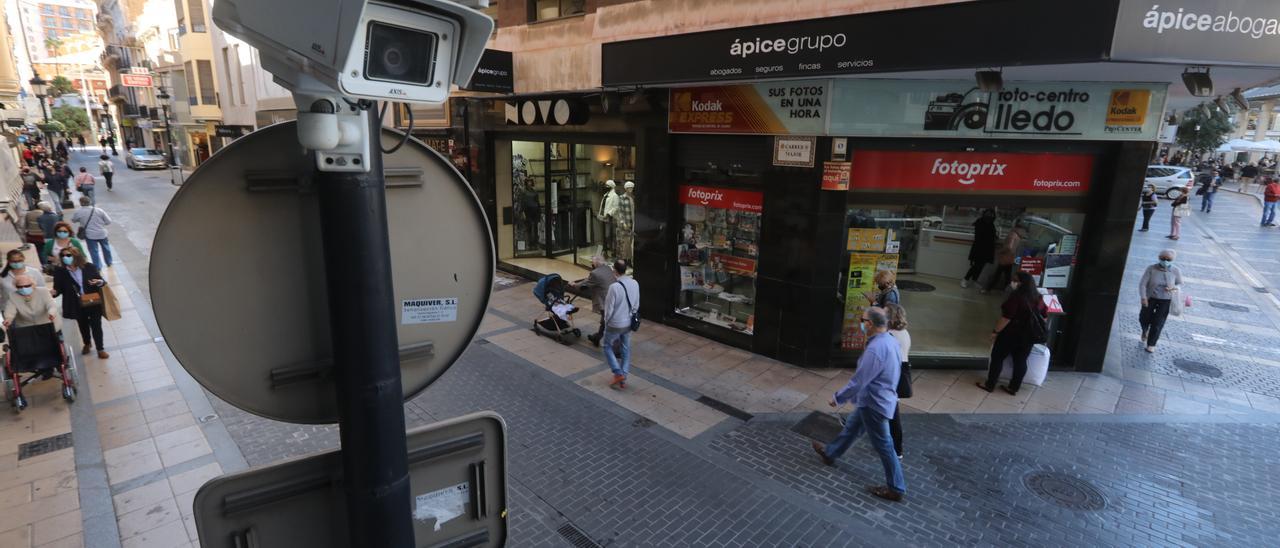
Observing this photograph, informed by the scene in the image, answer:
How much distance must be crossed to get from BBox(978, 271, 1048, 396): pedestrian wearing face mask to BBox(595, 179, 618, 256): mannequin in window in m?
7.47

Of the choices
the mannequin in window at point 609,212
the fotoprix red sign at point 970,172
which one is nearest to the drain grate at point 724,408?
the fotoprix red sign at point 970,172

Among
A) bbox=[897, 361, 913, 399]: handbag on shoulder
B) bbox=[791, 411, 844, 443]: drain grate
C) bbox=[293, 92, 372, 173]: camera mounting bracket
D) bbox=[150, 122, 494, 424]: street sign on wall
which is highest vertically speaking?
bbox=[293, 92, 372, 173]: camera mounting bracket

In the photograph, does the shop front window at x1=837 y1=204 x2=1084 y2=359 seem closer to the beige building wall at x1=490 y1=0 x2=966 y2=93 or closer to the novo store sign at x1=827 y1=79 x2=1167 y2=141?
the novo store sign at x1=827 y1=79 x2=1167 y2=141

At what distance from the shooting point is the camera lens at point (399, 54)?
56.8 inches

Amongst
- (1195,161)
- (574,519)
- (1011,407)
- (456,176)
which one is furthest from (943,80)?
(1195,161)

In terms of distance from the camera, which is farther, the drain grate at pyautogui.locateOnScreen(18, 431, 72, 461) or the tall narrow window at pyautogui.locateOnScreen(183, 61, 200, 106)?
the tall narrow window at pyautogui.locateOnScreen(183, 61, 200, 106)

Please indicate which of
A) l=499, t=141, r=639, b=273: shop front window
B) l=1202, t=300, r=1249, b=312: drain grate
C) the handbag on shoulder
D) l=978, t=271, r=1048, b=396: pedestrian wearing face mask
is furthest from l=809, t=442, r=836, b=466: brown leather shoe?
l=1202, t=300, r=1249, b=312: drain grate

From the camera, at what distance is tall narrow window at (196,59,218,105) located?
32594 mm

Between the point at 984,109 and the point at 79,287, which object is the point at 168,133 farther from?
the point at 984,109

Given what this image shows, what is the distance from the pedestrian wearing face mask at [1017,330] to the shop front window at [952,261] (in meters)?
0.67

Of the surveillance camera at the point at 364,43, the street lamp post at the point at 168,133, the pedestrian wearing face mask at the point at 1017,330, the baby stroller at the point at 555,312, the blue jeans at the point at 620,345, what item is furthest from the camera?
the street lamp post at the point at 168,133

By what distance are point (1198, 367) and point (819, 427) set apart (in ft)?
21.8

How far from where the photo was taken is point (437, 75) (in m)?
1.60

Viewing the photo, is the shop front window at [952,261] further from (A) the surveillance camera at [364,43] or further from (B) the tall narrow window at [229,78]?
(B) the tall narrow window at [229,78]
